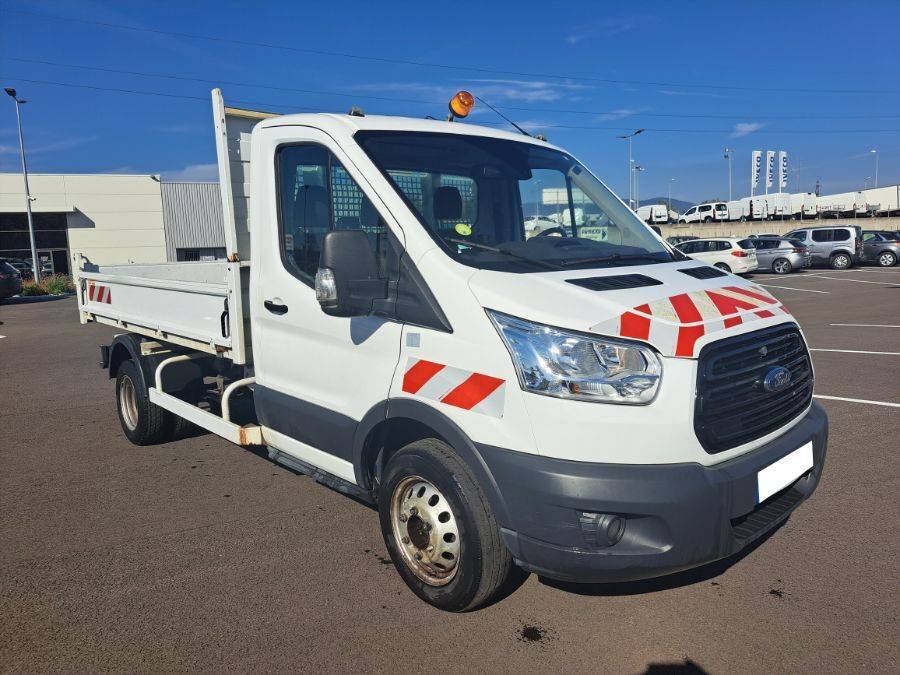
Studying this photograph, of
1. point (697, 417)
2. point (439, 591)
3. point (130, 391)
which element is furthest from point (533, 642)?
point (130, 391)

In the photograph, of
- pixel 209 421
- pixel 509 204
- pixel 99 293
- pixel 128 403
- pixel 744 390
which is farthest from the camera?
A: pixel 99 293

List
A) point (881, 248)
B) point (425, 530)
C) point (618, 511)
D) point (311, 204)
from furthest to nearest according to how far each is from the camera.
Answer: point (881, 248) → point (311, 204) → point (425, 530) → point (618, 511)

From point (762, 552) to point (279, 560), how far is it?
2.61 metres

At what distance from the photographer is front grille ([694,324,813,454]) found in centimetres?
271

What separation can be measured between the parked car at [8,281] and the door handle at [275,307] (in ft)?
83.1

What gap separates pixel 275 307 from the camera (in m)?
3.88

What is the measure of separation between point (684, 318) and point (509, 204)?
1.47 m

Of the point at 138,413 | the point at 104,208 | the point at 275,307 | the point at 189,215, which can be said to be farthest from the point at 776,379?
the point at 189,215

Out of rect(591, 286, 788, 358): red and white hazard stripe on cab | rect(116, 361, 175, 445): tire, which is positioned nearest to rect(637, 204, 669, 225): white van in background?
rect(591, 286, 788, 358): red and white hazard stripe on cab

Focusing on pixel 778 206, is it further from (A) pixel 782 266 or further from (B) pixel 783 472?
(B) pixel 783 472

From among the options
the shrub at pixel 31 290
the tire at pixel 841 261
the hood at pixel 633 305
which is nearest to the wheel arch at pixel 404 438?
the hood at pixel 633 305

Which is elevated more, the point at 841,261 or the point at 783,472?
the point at 783,472

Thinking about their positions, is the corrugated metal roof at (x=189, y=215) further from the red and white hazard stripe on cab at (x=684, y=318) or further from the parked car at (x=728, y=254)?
the red and white hazard stripe on cab at (x=684, y=318)

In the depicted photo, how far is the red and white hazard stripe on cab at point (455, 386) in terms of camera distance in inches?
109
